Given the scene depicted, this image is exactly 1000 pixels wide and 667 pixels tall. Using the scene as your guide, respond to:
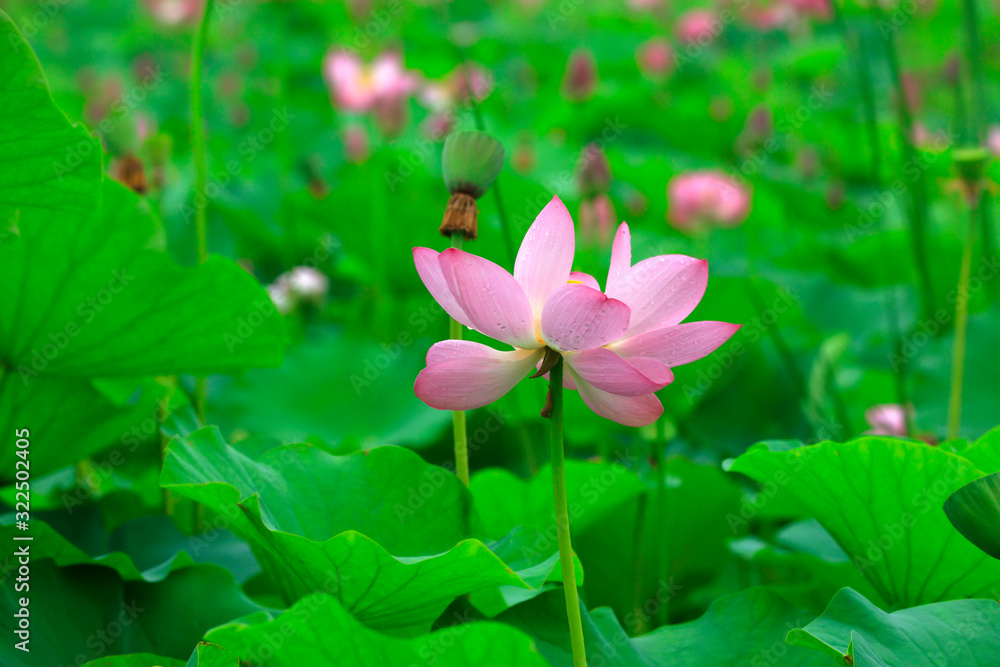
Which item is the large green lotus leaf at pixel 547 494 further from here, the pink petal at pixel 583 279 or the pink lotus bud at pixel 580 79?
the pink lotus bud at pixel 580 79

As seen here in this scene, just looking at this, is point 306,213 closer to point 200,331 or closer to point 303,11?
point 200,331

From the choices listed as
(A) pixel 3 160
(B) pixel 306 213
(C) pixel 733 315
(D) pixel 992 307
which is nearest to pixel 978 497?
(C) pixel 733 315

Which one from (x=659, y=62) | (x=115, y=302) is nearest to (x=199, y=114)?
(x=115, y=302)

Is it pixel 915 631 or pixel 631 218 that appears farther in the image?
pixel 631 218

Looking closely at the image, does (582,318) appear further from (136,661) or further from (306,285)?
(306,285)

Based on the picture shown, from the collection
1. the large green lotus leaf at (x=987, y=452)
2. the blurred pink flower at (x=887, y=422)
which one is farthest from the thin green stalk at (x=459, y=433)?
the blurred pink flower at (x=887, y=422)

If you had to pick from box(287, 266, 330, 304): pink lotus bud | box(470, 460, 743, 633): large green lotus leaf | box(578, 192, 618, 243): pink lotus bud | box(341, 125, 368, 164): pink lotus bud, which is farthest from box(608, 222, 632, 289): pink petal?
box(341, 125, 368, 164): pink lotus bud

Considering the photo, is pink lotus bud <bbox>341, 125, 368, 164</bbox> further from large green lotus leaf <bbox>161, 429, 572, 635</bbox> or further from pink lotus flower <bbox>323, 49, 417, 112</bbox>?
large green lotus leaf <bbox>161, 429, 572, 635</bbox>
